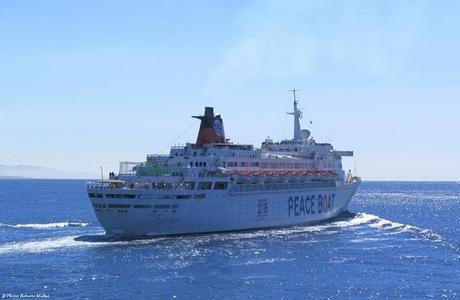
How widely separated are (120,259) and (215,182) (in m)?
18.8

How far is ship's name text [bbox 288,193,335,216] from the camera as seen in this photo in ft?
269

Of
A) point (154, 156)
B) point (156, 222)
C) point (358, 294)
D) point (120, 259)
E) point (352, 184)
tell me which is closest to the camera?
point (358, 294)

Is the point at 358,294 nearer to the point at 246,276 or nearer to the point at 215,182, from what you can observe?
the point at 246,276

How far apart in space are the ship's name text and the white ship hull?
123 mm

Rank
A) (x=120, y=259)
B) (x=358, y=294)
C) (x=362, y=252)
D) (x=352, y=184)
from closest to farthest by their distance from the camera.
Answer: (x=358, y=294) → (x=120, y=259) → (x=362, y=252) → (x=352, y=184)

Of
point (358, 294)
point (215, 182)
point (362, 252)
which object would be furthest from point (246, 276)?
point (215, 182)

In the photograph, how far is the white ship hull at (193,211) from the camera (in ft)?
206

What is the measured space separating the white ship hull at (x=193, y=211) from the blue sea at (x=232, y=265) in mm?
1618

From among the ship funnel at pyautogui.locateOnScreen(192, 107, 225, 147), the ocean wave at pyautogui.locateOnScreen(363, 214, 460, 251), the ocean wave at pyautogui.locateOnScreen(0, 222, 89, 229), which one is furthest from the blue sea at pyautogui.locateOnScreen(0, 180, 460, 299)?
the ship funnel at pyautogui.locateOnScreen(192, 107, 225, 147)

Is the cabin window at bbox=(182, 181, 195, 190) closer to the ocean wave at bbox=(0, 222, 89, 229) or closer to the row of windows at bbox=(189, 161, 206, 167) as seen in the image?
the row of windows at bbox=(189, 161, 206, 167)

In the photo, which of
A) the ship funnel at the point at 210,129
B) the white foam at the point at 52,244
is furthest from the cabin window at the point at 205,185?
the ship funnel at the point at 210,129

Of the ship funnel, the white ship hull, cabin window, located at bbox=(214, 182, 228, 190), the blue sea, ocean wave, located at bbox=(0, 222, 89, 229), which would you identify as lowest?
the blue sea

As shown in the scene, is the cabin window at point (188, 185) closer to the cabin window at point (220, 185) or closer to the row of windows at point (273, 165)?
the cabin window at point (220, 185)

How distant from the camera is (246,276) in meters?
47.9
